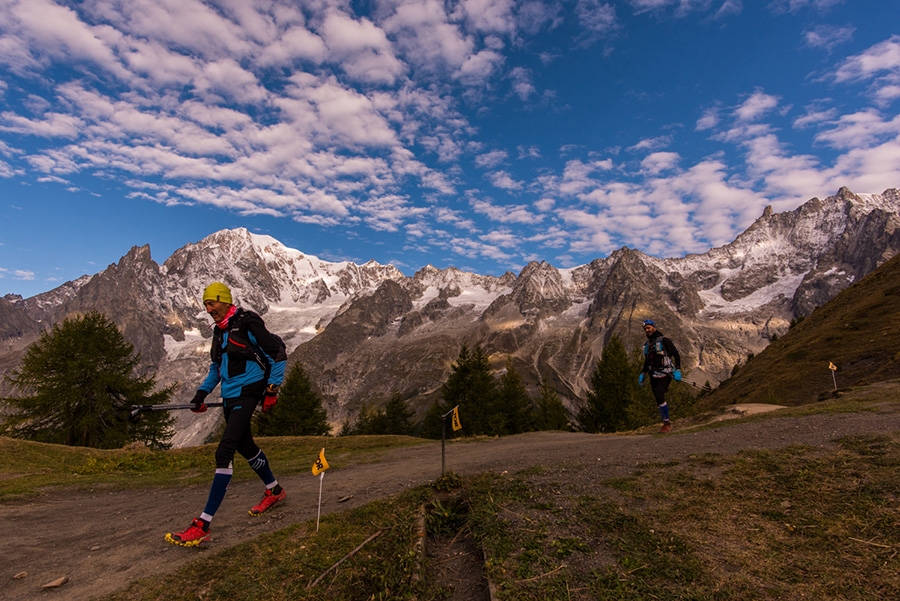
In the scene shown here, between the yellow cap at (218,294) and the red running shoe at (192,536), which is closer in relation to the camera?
the red running shoe at (192,536)

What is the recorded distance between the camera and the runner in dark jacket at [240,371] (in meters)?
7.94

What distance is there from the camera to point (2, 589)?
5.68 m

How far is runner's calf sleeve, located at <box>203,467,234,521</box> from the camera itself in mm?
7230

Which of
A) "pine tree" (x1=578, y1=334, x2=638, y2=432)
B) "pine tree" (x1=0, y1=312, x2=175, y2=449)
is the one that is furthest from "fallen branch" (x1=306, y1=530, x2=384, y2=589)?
"pine tree" (x1=578, y1=334, x2=638, y2=432)

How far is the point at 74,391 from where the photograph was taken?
1192 inches

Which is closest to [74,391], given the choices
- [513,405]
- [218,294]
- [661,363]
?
[218,294]

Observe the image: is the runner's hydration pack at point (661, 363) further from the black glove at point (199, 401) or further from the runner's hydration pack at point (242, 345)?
the black glove at point (199, 401)

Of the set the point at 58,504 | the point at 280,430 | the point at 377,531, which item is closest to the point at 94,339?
the point at 280,430

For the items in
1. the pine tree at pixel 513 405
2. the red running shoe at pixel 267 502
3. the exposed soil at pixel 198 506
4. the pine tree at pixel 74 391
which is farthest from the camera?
the pine tree at pixel 513 405

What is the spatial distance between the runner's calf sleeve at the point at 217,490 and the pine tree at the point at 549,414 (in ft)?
165

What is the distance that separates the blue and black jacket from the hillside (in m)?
27.1

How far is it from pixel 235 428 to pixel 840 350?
48.3 meters

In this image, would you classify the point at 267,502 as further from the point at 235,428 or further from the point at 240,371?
the point at 240,371

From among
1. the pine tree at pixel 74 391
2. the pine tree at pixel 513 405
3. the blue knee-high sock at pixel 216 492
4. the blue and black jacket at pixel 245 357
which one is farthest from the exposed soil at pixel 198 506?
the pine tree at pixel 513 405
